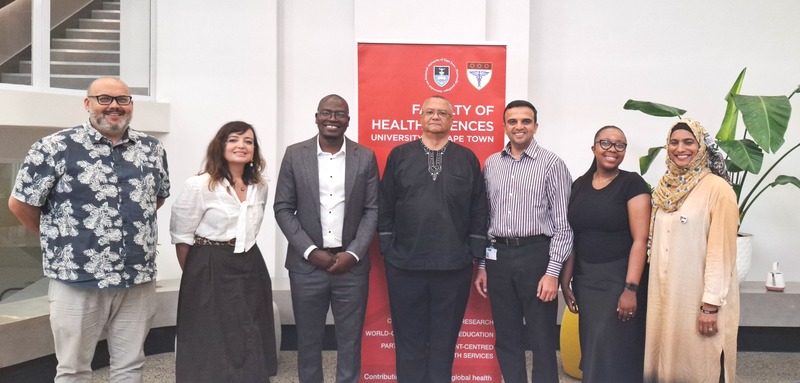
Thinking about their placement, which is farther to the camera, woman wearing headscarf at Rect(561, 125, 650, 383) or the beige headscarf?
woman wearing headscarf at Rect(561, 125, 650, 383)

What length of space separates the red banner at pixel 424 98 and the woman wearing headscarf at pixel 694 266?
1.05 metres

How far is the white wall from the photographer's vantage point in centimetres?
516

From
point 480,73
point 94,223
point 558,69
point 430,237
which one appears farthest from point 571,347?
point 94,223

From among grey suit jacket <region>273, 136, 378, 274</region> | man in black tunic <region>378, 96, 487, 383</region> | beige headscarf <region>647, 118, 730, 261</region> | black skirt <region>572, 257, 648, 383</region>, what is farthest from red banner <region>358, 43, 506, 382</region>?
beige headscarf <region>647, 118, 730, 261</region>

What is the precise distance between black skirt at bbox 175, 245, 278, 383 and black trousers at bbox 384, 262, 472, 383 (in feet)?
2.56

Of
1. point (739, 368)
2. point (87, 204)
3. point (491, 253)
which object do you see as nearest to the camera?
point (87, 204)

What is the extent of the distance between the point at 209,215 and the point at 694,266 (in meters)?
2.20

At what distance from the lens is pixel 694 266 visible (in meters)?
2.89

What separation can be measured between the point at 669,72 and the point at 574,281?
281 cm

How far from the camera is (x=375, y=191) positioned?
3.42 metres

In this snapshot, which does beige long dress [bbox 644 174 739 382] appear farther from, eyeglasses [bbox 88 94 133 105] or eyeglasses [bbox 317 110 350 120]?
eyeglasses [bbox 88 94 133 105]

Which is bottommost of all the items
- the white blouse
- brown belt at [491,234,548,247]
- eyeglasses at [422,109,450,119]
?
brown belt at [491,234,548,247]

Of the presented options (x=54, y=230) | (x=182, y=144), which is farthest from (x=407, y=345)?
(x=182, y=144)

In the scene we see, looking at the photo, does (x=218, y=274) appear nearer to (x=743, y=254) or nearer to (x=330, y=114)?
(x=330, y=114)
